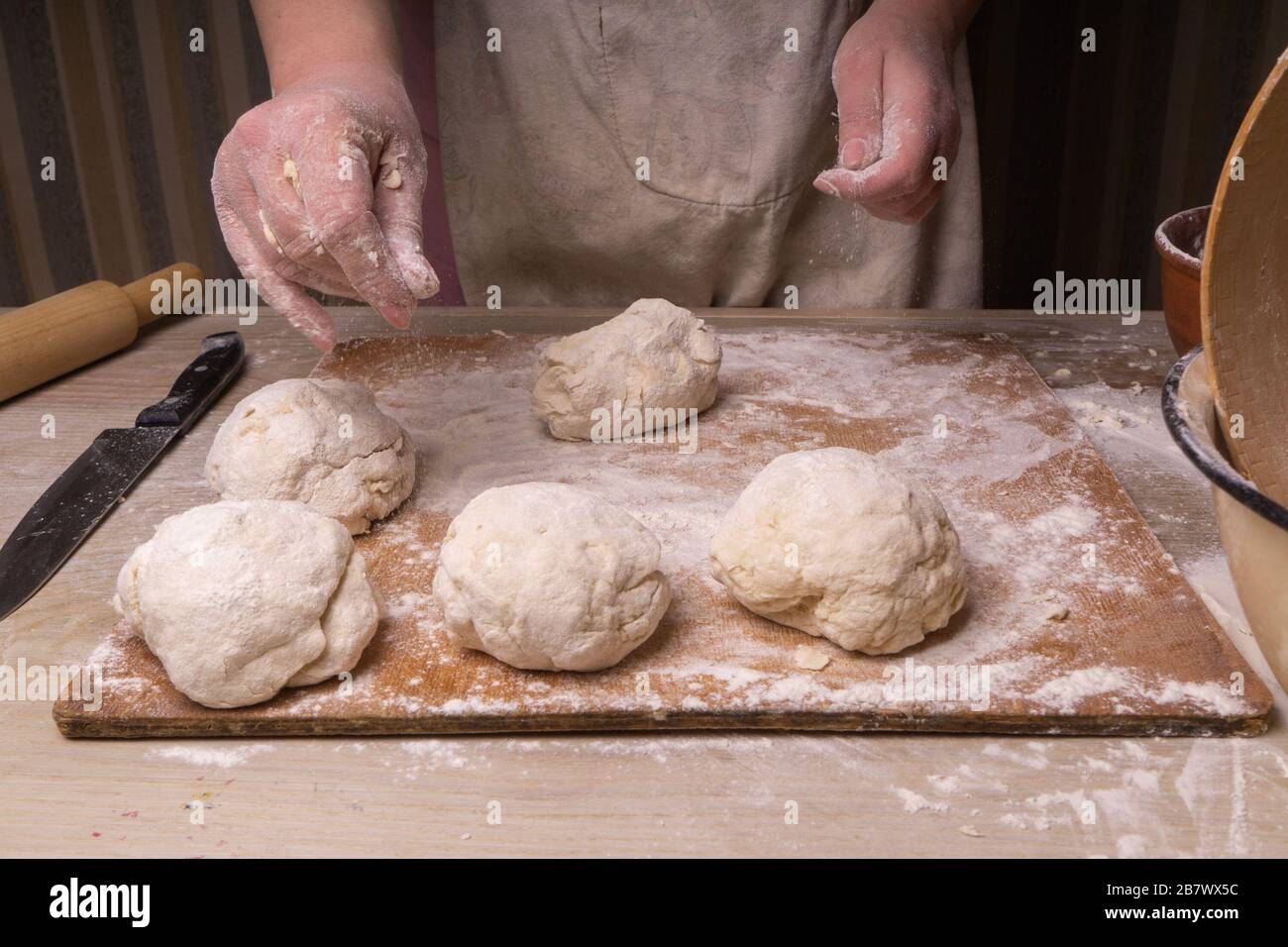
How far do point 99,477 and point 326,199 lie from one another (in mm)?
636

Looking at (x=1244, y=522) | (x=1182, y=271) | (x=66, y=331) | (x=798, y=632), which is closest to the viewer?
(x=1244, y=522)

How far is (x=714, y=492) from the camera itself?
165 cm

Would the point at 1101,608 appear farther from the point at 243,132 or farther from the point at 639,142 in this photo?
the point at 639,142

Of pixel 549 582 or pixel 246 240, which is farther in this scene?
pixel 246 240

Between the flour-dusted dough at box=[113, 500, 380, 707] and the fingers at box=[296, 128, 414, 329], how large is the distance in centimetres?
34

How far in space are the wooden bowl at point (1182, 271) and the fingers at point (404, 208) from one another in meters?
1.20

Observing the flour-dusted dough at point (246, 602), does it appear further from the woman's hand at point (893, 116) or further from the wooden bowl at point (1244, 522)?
the woman's hand at point (893, 116)

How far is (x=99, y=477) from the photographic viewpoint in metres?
1.69

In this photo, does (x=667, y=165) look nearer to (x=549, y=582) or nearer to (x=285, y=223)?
(x=285, y=223)

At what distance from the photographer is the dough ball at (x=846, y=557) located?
4.06ft

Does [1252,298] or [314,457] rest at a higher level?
[1252,298]

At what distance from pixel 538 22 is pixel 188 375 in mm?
1027

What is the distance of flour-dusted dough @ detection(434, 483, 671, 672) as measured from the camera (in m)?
1.20

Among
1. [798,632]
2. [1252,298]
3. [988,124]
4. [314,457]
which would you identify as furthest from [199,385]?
[988,124]
